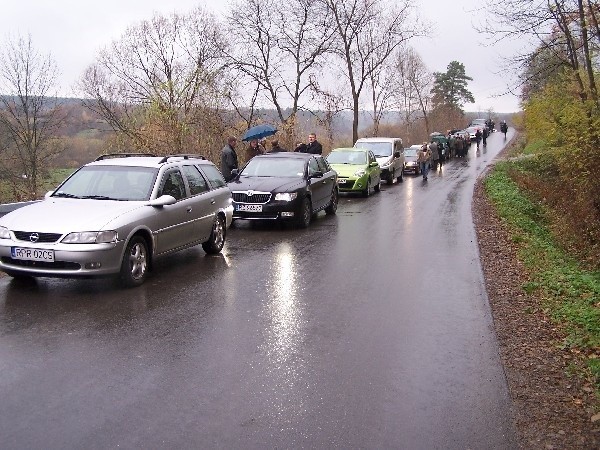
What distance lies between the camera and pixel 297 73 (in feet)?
115

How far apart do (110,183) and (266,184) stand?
5667 mm

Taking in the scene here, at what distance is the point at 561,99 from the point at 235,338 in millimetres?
17815

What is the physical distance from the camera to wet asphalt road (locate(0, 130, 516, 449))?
4055 millimetres

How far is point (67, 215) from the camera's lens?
7766 millimetres

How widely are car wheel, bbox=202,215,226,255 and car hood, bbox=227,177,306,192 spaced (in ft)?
10.1

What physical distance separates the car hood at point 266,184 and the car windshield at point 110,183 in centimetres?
489

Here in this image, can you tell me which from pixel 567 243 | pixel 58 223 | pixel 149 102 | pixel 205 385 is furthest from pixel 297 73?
pixel 205 385

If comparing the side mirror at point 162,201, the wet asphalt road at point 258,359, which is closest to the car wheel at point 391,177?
the wet asphalt road at point 258,359

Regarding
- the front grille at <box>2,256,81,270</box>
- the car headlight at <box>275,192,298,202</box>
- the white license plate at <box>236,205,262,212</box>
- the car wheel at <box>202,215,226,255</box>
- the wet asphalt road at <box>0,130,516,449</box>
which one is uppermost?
the car headlight at <box>275,192,298,202</box>

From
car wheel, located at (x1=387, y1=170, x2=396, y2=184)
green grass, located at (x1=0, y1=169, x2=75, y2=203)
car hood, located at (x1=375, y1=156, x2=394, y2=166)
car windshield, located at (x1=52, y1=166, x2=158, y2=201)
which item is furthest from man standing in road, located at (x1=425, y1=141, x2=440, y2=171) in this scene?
car windshield, located at (x1=52, y1=166, x2=158, y2=201)

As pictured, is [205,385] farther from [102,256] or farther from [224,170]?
[224,170]

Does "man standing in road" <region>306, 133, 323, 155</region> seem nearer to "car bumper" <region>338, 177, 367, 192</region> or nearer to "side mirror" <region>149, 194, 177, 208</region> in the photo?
"car bumper" <region>338, 177, 367, 192</region>

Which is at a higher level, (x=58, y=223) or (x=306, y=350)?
(x=58, y=223)

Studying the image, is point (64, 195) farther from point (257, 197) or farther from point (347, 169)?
point (347, 169)
